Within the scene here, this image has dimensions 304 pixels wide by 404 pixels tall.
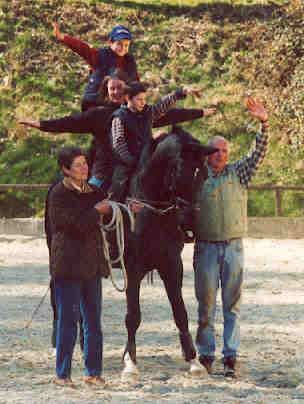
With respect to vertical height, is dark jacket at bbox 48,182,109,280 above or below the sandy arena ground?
above

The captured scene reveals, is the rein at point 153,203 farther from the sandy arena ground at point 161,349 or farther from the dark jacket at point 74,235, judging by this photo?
the sandy arena ground at point 161,349

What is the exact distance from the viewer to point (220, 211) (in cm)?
749

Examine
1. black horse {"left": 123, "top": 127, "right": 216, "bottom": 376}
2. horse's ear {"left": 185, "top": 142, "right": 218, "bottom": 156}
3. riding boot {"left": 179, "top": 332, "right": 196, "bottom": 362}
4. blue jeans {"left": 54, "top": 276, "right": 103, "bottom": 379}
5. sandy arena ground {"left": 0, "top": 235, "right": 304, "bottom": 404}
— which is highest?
horse's ear {"left": 185, "top": 142, "right": 218, "bottom": 156}

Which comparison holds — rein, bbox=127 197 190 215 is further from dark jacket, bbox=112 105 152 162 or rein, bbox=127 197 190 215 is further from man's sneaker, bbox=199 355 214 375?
man's sneaker, bbox=199 355 214 375

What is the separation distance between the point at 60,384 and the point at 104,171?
2.09m

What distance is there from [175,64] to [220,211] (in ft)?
55.6

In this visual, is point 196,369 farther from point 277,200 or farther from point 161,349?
point 277,200

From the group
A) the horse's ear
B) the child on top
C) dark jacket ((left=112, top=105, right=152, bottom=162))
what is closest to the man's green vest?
the horse's ear

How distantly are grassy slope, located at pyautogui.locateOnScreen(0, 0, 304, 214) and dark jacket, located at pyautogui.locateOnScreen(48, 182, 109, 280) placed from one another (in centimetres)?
1246

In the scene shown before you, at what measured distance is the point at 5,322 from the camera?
10.0 m

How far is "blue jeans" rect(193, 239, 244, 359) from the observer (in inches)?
293

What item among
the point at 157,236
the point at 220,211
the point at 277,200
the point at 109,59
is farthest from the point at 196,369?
the point at 277,200

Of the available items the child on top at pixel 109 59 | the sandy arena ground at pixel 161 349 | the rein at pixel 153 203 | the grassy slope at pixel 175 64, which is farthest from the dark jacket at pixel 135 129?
the grassy slope at pixel 175 64

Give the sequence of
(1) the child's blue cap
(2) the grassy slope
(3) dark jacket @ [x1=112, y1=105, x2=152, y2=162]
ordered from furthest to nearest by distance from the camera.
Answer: (2) the grassy slope → (1) the child's blue cap → (3) dark jacket @ [x1=112, y1=105, x2=152, y2=162]
